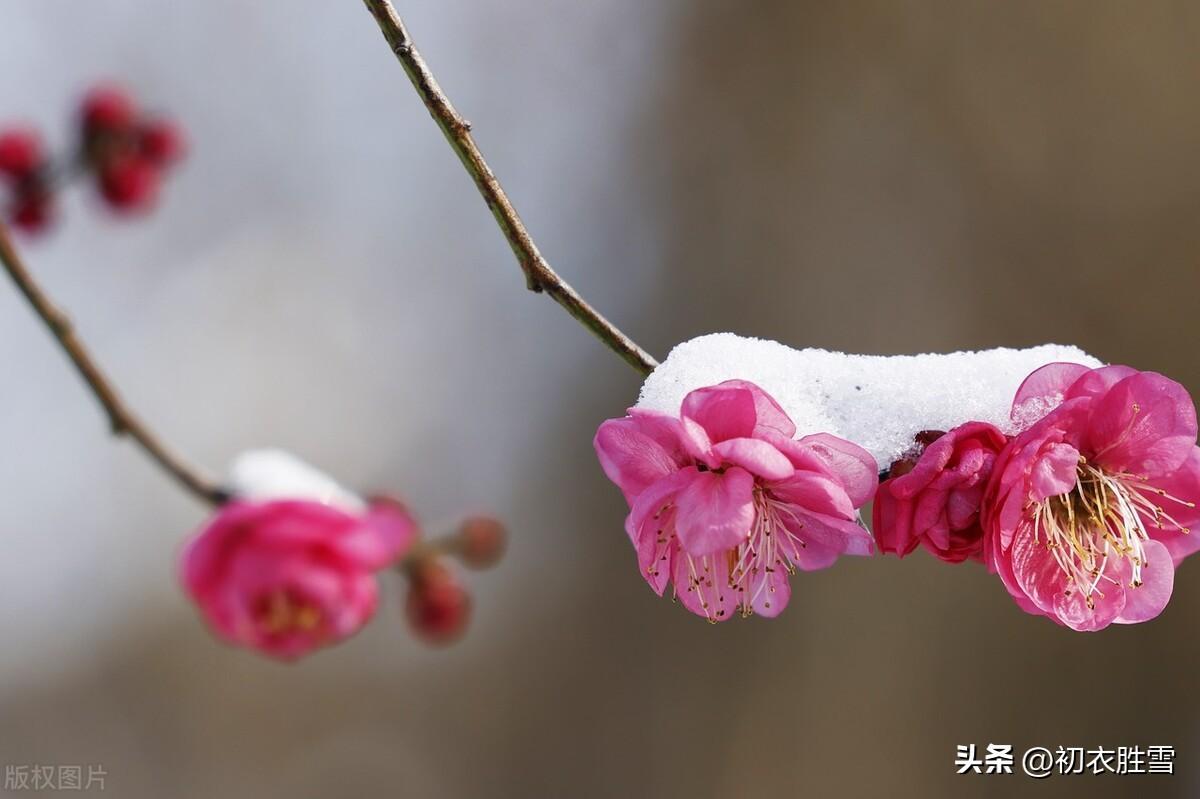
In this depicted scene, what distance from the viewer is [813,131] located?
4.00 metres

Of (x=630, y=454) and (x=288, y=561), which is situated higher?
(x=630, y=454)

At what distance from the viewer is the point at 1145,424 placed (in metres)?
0.73

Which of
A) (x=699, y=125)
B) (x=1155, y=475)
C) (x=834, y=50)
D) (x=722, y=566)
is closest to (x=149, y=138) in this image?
(x=722, y=566)

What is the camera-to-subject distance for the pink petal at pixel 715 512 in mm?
663

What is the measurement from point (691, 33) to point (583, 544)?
218 centimetres

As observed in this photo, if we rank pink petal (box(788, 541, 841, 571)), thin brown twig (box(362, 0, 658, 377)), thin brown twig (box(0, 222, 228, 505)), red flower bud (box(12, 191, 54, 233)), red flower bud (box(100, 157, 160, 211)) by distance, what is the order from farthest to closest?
red flower bud (box(100, 157, 160, 211)), red flower bud (box(12, 191, 54, 233)), pink petal (box(788, 541, 841, 571)), thin brown twig (box(362, 0, 658, 377)), thin brown twig (box(0, 222, 228, 505))

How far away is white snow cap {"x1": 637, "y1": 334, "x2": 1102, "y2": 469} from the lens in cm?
74

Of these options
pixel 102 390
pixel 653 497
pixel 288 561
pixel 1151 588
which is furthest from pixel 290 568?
pixel 1151 588

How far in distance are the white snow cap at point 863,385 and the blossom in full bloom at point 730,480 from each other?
3 centimetres

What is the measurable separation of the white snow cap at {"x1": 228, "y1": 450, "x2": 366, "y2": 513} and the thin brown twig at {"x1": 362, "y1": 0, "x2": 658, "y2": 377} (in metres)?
0.20

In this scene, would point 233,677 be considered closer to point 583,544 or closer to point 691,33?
point 583,544

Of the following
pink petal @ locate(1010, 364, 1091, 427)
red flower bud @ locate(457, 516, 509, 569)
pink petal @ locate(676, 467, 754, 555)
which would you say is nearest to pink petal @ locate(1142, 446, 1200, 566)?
pink petal @ locate(1010, 364, 1091, 427)

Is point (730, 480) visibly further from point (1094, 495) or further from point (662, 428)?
point (1094, 495)

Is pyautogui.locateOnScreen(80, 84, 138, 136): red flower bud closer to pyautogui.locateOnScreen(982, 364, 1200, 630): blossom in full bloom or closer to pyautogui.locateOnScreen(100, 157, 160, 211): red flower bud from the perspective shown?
pyautogui.locateOnScreen(100, 157, 160, 211): red flower bud
